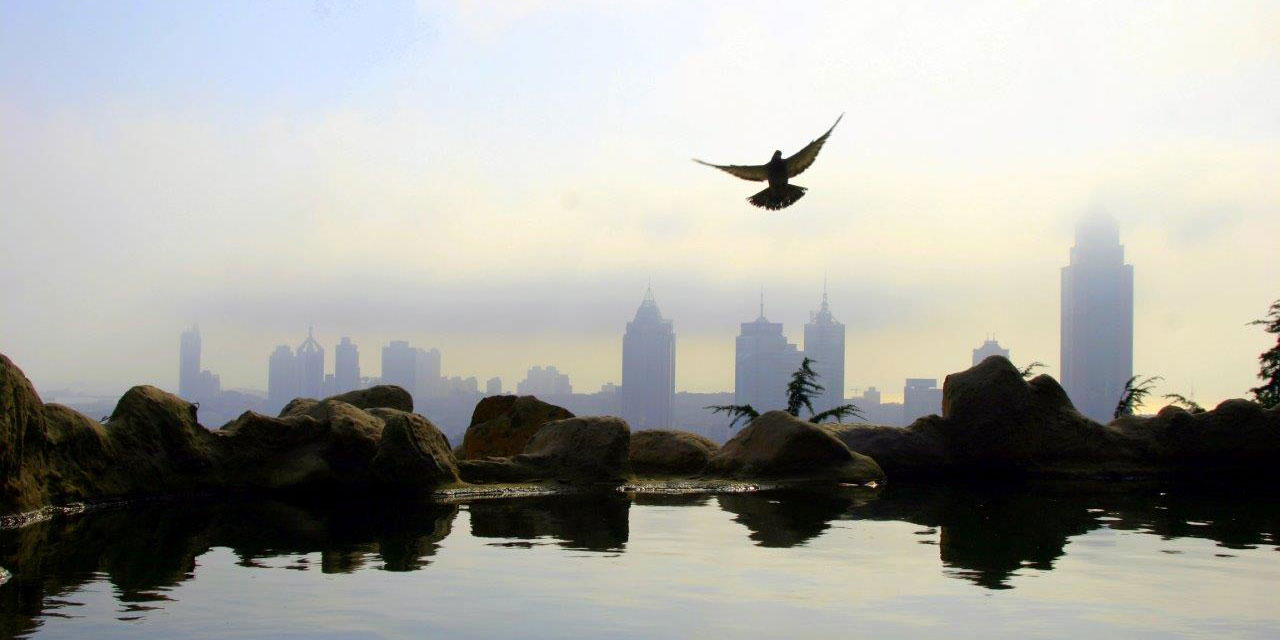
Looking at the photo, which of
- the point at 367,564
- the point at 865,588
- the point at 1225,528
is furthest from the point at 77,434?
the point at 1225,528

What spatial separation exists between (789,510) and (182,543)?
8716 mm

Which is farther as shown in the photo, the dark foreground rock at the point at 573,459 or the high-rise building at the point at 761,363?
the high-rise building at the point at 761,363

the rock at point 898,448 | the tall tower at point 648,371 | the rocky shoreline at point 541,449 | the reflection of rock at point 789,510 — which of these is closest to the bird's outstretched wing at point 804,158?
the reflection of rock at point 789,510

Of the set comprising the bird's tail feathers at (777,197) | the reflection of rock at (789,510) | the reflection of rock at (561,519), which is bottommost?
the reflection of rock at (561,519)

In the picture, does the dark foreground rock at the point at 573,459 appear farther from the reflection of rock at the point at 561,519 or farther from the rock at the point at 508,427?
the rock at the point at 508,427

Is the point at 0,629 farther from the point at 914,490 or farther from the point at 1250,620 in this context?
the point at 914,490

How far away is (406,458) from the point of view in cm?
1945

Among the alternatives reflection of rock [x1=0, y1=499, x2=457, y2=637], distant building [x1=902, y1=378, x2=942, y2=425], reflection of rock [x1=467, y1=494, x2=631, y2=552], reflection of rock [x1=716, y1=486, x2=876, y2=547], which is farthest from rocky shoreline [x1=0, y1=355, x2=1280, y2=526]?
distant building [x1=902, y1=378, x2=942, y2=425]

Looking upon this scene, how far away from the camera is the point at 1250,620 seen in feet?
31.1

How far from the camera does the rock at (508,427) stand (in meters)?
27.8

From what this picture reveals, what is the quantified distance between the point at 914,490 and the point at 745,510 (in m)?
5.98

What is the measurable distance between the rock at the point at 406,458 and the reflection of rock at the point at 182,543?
4.30ft

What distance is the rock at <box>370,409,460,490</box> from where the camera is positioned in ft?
63.6

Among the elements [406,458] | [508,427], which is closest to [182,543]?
[406,458]
